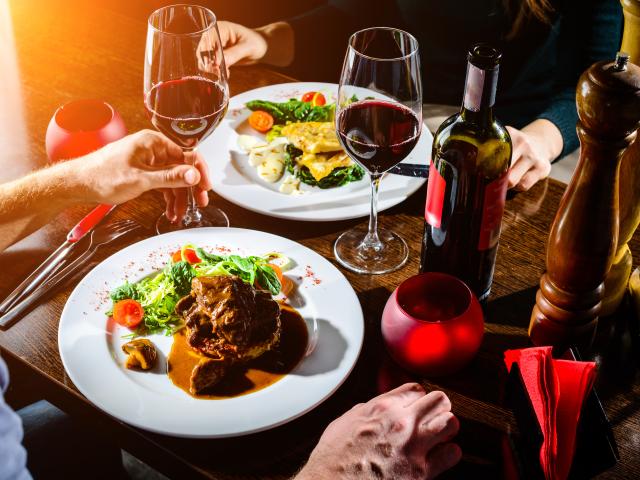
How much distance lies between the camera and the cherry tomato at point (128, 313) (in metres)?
1.21

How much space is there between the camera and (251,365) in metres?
1.14

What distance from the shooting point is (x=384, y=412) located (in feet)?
3.37

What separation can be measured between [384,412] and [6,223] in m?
0.89

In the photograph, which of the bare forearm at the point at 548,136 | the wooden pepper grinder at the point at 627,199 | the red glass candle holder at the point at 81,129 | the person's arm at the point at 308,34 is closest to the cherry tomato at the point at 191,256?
the red glass candle holder at the point at 81,129

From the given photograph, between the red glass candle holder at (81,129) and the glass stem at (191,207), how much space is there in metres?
0.17

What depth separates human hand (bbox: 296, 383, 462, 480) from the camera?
38.3 inches

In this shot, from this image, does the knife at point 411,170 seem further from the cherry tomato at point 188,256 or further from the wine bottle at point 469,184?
the cherry tomato at point 188,256

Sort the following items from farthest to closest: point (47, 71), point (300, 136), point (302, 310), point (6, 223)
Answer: point (47, 71)
point (300, 136)
point (6, 223)
point (302, 310)

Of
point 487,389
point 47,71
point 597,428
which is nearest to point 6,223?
point 47,71

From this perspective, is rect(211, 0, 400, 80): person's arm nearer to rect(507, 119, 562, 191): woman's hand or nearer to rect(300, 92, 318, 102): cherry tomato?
rect(300, 92, 318, 102): cherry tomato

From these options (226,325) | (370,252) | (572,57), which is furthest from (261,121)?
(572,57)

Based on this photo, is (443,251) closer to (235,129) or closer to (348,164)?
(348,164)

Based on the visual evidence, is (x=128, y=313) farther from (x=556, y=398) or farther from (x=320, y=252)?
(x=556, y=398)

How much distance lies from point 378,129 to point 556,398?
22.4 inches
